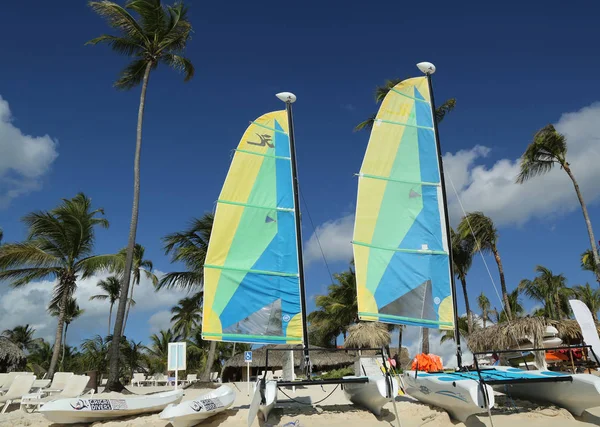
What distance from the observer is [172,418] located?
317 inches

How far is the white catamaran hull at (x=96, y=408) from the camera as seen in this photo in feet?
27.3

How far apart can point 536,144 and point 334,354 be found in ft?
54.5

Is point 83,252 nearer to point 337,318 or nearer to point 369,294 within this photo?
point 369,294

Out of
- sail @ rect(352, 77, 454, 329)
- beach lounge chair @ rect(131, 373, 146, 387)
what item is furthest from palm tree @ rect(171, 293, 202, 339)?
sail @ rect(352, 77, 454, 329)

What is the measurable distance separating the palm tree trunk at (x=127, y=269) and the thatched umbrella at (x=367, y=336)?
13.7 m

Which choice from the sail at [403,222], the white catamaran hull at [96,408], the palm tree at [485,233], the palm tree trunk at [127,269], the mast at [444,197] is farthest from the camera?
the palm tree at [485,233]

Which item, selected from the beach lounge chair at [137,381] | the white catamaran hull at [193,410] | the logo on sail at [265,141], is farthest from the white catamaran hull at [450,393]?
the beach lounge chair at [137,381]

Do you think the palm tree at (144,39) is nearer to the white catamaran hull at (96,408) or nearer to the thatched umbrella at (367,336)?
the white catamaran hull at (96,408)

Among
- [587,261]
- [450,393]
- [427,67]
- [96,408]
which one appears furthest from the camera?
[587,261]

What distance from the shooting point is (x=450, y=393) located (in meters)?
7.77

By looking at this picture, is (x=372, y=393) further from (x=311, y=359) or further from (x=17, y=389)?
(x=311, y=359)

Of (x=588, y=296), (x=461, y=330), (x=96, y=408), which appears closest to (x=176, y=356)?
(x=96, y=408)

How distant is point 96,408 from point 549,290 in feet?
121

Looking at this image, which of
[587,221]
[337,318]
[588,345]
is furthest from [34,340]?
[588,345]
